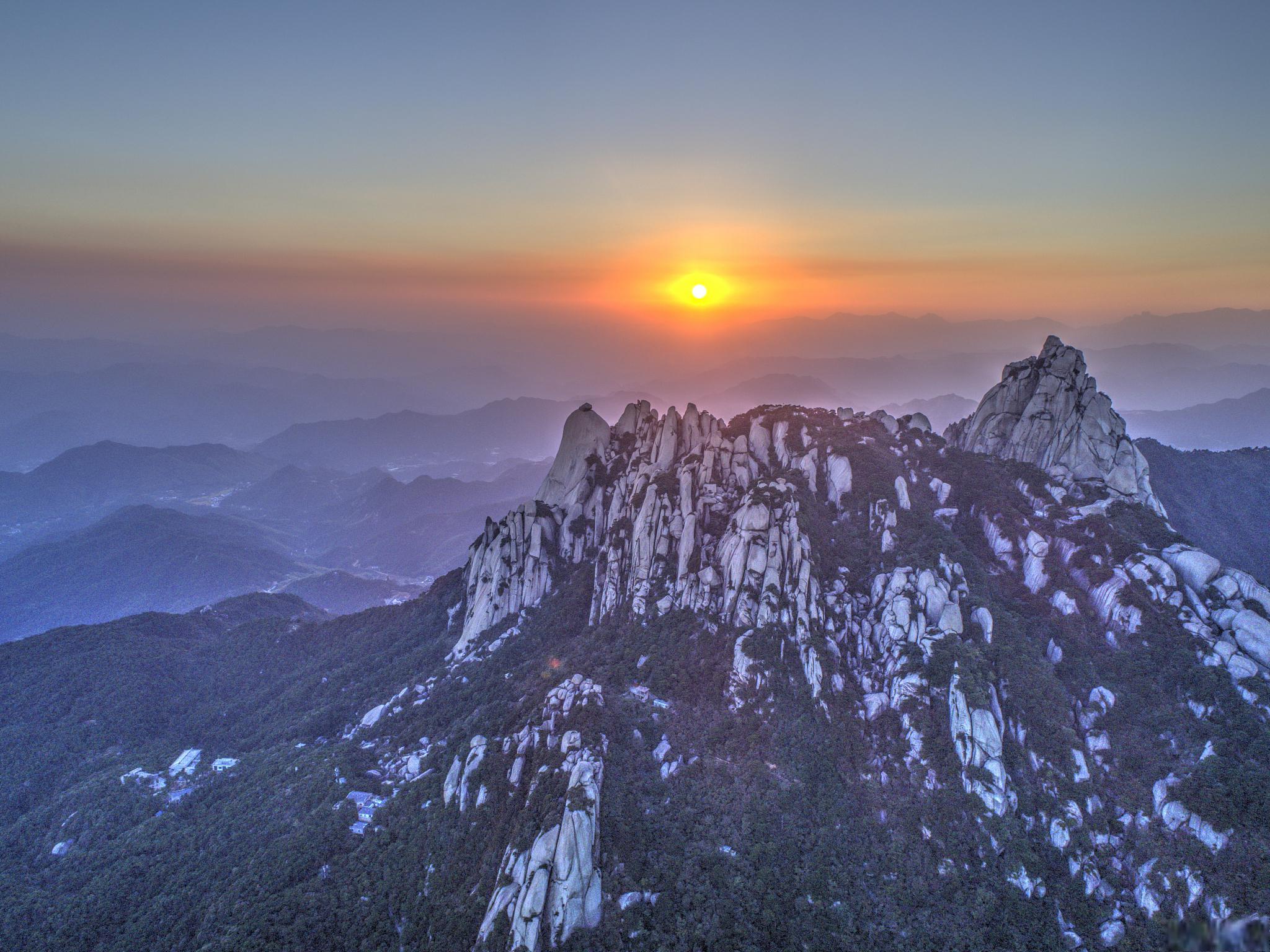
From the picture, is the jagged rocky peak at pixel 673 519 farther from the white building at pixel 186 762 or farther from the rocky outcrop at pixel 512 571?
the white building at pixel 186 762

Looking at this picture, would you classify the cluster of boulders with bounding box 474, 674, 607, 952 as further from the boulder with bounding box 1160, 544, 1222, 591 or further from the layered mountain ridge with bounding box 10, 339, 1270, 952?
the boulder with bounding box 1160, 544, 1222, 591

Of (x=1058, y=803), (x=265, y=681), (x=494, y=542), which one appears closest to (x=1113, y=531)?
(x=1058, y=803)

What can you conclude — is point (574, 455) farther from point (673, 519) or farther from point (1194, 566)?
point (1194, 566)

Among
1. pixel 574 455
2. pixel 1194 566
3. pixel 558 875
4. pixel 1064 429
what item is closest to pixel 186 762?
pixel 558 875

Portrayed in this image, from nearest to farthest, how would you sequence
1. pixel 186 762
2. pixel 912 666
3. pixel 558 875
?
pixel 558 875
pixel 912 666
pixel 186 762

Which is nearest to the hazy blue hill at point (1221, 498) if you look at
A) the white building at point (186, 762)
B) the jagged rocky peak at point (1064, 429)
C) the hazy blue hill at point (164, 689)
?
the jagged rocky peak at point (1064, 429)
